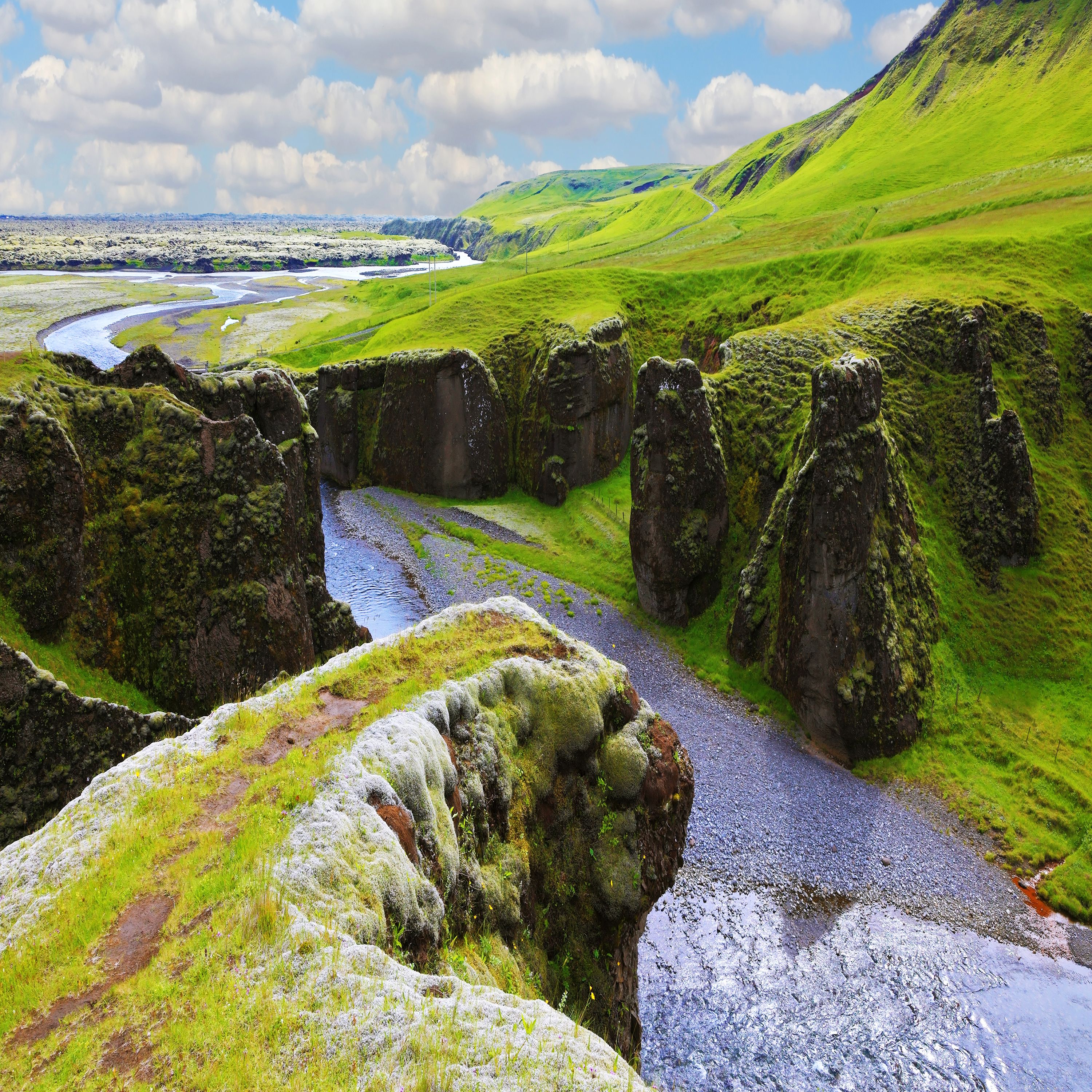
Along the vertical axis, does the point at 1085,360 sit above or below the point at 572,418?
above

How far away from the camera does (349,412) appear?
3012 inches

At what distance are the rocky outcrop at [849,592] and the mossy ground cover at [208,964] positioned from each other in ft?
91.6

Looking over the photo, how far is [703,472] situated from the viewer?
47781mm

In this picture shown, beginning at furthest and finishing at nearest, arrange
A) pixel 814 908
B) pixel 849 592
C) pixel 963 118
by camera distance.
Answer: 1. pixel 963 118
2. pixel 849 592
3. pixel 814 908

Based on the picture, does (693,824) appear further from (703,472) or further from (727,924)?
(703,472)

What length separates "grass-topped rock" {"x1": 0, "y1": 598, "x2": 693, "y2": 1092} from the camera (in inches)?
311

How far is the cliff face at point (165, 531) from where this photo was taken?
23.0 m

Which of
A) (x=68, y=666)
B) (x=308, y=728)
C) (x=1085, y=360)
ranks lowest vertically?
(x=68, y=666)

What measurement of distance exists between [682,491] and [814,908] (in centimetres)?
2655

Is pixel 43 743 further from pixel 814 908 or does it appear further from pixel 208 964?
pixel 814 908

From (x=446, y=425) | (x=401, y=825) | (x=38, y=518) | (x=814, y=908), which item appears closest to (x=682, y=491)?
(x=814, y=908)

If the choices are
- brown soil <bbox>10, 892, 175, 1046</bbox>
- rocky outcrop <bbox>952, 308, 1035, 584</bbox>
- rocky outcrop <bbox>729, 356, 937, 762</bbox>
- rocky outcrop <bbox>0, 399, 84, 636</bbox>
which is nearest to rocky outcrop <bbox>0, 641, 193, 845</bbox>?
rocky outcrop <bbox>0, 399, 84, 636</bbox>

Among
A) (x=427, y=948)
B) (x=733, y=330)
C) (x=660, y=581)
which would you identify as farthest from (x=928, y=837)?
(x=733, y=330)

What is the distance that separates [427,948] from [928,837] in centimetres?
2913
